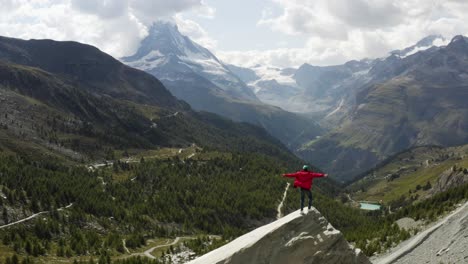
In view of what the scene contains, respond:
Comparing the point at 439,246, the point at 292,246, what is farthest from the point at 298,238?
the point at 439,246

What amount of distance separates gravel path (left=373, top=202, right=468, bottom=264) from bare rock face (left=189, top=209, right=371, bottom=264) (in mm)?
15560

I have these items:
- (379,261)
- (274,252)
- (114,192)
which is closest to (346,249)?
(274,252)

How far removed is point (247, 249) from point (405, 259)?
2825 cm

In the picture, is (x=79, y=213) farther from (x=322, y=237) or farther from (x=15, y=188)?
(x=322, y=237)

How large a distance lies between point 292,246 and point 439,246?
2588 cm

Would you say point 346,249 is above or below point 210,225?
above

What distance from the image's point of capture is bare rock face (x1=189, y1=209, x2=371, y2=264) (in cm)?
3406

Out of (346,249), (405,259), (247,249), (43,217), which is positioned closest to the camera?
(247,249)

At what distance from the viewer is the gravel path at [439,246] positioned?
46.4 m

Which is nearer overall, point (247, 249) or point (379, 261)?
point (247, 249)

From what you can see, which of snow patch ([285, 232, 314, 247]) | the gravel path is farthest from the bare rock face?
the gravel path

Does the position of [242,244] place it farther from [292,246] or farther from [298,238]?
[298,238]

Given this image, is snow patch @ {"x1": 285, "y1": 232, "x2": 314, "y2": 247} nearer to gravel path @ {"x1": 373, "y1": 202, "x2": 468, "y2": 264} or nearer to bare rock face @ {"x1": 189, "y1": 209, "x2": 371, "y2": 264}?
bare rock face @ {"x1": 189, "y1": 209, "x2": 371, "y2": 264}

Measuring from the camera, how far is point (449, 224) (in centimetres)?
5838
